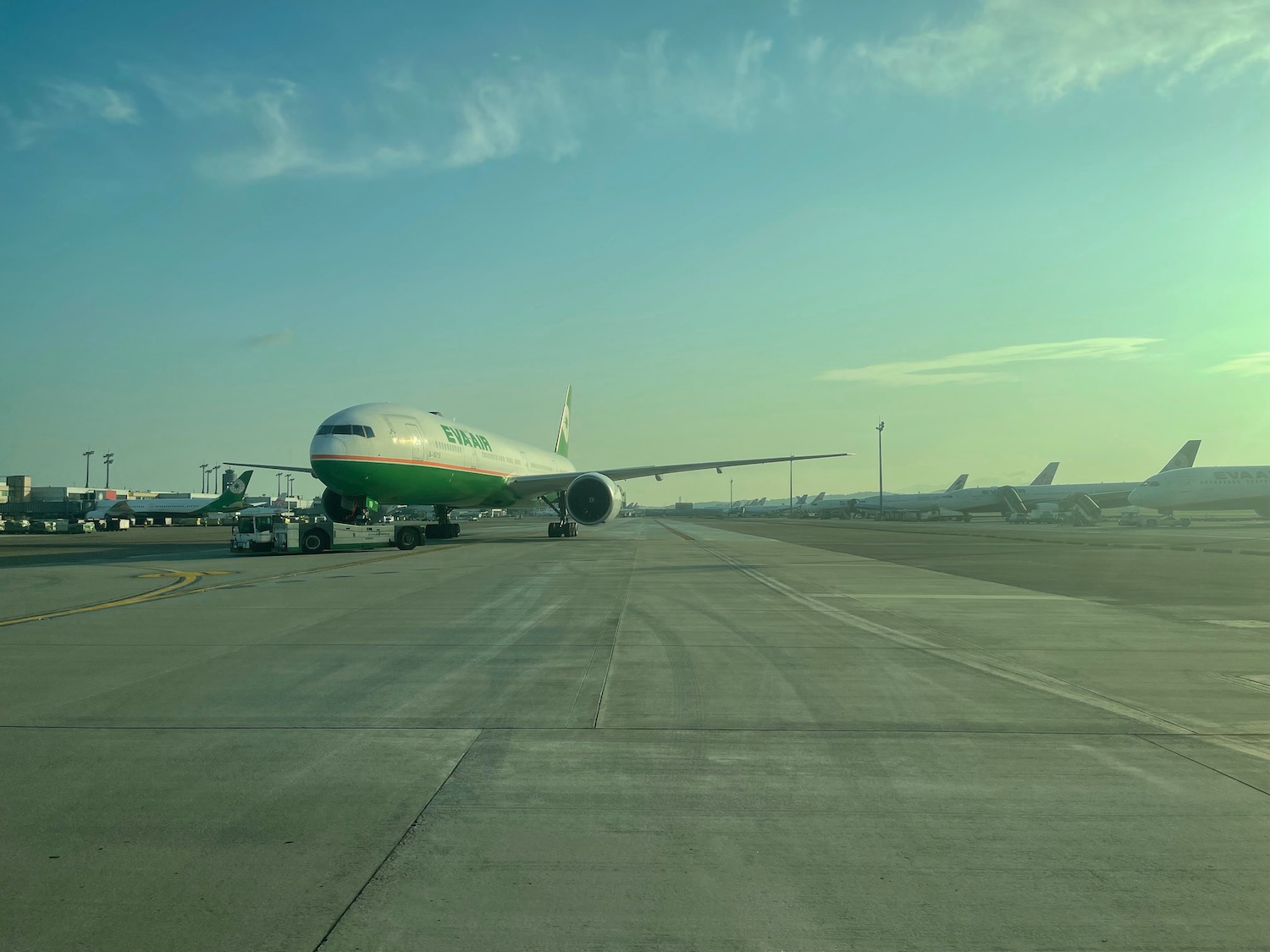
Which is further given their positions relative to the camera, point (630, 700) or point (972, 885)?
point (630, 700)

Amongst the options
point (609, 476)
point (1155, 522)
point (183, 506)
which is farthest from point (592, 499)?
point (183, 506)

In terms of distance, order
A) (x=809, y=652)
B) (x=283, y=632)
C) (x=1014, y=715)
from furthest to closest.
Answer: (x=283, y=632) → (x=809, y=652) → (x=1014, y=715)

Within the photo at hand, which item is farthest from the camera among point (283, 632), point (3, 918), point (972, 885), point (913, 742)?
point (283, 632)

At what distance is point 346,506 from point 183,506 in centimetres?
7475

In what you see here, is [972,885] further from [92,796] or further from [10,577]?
[10,577]

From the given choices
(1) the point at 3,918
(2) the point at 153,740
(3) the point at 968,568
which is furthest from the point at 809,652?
(3) the point at 968,568

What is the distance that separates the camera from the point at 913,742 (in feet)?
20.2

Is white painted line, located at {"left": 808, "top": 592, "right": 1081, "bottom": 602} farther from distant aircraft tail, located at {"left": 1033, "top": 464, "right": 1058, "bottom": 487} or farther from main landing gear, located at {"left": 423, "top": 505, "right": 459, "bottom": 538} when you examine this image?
distant aircraft tail, located at {"left": 1033, "top": 464, "right": 1058, "bottom": 487}

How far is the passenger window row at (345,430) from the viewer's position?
2808 centimetres

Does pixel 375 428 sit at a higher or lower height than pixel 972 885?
higher

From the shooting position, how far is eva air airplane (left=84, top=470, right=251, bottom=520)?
270ft

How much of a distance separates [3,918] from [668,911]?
2800 mm

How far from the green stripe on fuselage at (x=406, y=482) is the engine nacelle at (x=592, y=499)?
164 inches

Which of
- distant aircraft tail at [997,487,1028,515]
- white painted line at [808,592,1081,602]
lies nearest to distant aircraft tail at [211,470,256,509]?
distant aircraft tail at [997,487,1028,515]
